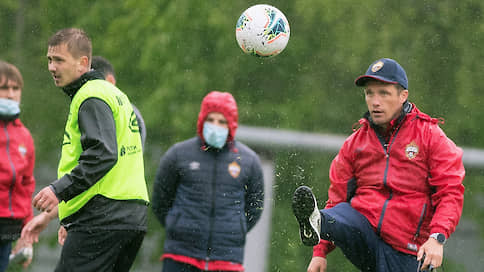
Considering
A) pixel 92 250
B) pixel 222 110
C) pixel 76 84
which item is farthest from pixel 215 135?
pixel 92 250

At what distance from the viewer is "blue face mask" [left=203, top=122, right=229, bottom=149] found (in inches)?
241

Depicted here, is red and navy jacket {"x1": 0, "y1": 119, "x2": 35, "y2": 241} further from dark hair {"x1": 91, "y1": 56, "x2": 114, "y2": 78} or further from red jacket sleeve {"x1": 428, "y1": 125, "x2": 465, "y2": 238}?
red jacket sleeve {"x1": 428, "y1": 125, "x2": 465, "y2": 238}

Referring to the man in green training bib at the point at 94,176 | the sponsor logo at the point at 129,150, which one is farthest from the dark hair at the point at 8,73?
the sponsor logo at the point at 129,150

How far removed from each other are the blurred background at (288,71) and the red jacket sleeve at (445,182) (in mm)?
4676

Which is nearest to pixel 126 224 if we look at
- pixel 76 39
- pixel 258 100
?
pixel 76 39

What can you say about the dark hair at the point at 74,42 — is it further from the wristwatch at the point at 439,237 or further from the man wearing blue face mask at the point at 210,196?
the wristwatch at the point at 439,237

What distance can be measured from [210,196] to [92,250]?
1559mm

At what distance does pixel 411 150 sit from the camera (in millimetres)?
4820

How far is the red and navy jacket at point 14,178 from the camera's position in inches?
248

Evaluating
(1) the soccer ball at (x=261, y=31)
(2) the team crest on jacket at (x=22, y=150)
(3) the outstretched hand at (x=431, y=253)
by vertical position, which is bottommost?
(3) the outstretched hand at (x=431, y=253)

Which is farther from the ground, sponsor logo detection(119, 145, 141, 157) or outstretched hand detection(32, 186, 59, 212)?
sponsor logo detection(119, 145, 141, 157)

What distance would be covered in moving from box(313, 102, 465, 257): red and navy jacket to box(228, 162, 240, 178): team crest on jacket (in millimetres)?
1290

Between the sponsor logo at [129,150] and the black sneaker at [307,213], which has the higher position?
the sponsor logo at [129,150]

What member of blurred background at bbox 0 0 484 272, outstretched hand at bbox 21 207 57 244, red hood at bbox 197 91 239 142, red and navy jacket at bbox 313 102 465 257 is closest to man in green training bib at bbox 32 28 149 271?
outstretched hand at bbox 21 207 57 244
